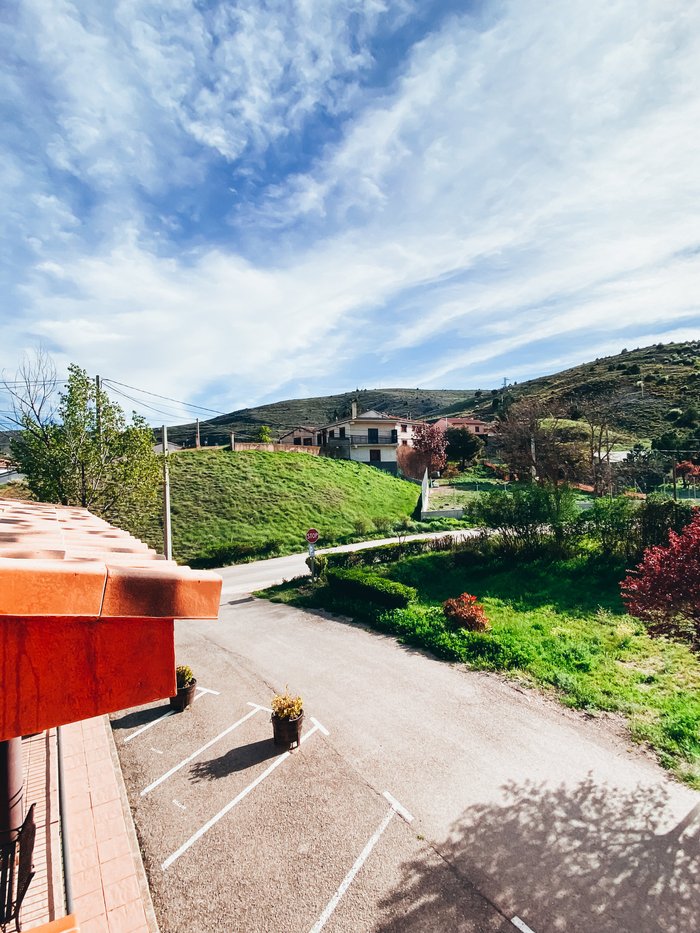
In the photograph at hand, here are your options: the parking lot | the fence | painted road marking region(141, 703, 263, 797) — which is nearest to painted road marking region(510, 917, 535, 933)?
the parking lot

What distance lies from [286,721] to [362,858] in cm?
267

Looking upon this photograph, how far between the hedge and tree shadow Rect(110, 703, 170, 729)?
7.73 metres

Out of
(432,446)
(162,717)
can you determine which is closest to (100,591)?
(162,717)

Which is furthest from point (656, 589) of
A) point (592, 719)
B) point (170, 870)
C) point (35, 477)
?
point (35, 477)

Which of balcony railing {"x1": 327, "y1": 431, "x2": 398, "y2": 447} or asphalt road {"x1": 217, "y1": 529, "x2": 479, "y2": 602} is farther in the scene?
balcony railing {"x1": 327, "y1": 431, "x2": 398, "y2": 447}

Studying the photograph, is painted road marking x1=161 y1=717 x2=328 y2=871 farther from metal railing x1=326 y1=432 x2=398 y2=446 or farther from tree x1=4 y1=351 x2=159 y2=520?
metal railing x1=326 y1=432 x2=398 y2=446

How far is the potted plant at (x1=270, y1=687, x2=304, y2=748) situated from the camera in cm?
812

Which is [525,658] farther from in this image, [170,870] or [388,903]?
[170,870]

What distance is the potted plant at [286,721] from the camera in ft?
26.7

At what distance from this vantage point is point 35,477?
16.1m

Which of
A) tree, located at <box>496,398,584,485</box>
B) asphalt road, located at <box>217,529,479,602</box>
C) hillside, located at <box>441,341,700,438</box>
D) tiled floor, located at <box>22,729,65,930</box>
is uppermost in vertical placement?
hillside, located at <box>441,341,700,438</box>

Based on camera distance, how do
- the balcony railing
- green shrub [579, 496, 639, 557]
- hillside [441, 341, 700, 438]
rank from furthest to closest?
hillside [441, 341, 700, 438] → the balcony railing → green shrub [579, 496, 639, 557]

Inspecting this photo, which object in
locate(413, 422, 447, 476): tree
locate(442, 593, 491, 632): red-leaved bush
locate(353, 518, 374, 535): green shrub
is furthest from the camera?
locate(413, 422, 447, 476): tree

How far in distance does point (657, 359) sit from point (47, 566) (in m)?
101
